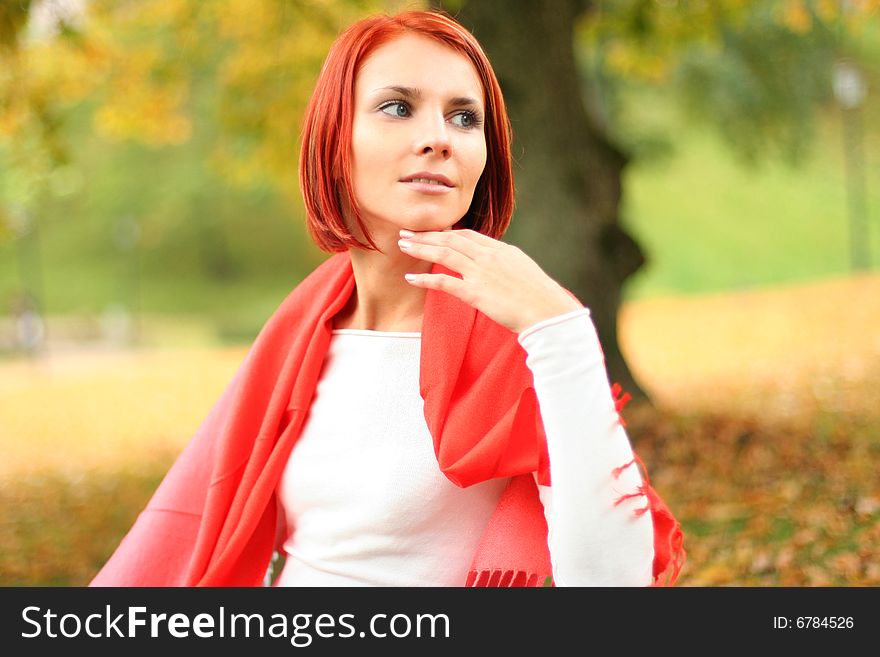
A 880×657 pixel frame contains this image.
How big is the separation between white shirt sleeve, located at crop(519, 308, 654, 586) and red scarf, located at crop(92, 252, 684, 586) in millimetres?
80

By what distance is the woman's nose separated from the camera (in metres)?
1.81

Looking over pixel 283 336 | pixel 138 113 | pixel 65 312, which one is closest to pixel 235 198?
pixel 65 312

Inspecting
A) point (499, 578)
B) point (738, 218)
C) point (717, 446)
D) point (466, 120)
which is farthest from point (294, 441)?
point (738, 218)

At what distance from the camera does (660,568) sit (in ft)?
5.70

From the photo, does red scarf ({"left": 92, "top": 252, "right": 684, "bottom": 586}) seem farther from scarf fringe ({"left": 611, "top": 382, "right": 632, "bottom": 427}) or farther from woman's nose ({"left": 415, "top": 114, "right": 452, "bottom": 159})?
woman's nose ({"left": 415, "top": 114, "right": 452, "bottom": 159})

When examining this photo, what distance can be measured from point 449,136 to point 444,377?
1.47 feet

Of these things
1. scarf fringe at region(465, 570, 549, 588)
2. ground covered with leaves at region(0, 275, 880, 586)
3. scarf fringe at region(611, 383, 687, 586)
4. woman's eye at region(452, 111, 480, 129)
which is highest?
woman's eye at region(452, 111, 480, 129)

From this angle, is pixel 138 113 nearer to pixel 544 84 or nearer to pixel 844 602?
pixel 544 84

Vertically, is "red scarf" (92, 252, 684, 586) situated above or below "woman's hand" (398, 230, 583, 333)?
below

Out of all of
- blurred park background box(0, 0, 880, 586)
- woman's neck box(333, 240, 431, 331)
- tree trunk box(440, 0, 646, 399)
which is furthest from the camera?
tree trunk box(440, 0, 646, 399)

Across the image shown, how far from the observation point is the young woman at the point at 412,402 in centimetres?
159

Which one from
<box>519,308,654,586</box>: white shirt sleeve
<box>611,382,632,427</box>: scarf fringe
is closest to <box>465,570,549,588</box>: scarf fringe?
<box>519,308,654,586</box>: white shirt sleeve

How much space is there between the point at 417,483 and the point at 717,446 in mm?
5423

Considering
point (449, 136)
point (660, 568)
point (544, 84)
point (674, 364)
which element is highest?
point (544, 84)
